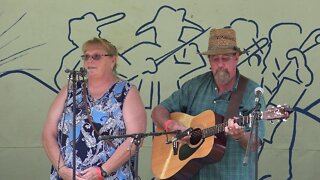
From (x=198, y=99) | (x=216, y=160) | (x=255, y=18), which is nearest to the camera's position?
(x=216, y=160)

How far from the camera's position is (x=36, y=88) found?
18.5 feet

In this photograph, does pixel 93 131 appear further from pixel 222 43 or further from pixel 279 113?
pixel 279 113

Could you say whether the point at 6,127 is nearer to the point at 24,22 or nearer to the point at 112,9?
the point at 24,22

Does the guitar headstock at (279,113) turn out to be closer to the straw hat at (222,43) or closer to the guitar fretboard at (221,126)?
the guitar fretboard at (221,126)

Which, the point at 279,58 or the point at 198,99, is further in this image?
the point at 279,58

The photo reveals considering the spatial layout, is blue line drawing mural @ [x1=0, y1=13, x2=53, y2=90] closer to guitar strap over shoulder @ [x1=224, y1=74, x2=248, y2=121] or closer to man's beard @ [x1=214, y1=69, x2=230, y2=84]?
man's beard @ [x1=214, y1=69, x2=230, y2=84]

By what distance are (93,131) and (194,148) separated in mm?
657

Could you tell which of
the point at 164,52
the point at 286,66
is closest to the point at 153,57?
the point at 164,52

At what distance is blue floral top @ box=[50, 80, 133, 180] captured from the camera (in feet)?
13.8

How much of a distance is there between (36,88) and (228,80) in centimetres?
Answer: 209

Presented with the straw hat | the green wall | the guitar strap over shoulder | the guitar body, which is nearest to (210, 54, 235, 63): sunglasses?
the straw hat

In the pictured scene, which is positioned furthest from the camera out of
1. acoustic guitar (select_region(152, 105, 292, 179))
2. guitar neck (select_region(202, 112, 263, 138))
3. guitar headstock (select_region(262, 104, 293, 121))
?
acoustic guitar (select_region(152, 105, 292, 179))

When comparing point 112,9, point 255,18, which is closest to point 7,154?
point 112,9

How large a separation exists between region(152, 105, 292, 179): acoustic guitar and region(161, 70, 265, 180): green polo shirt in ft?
0.22
